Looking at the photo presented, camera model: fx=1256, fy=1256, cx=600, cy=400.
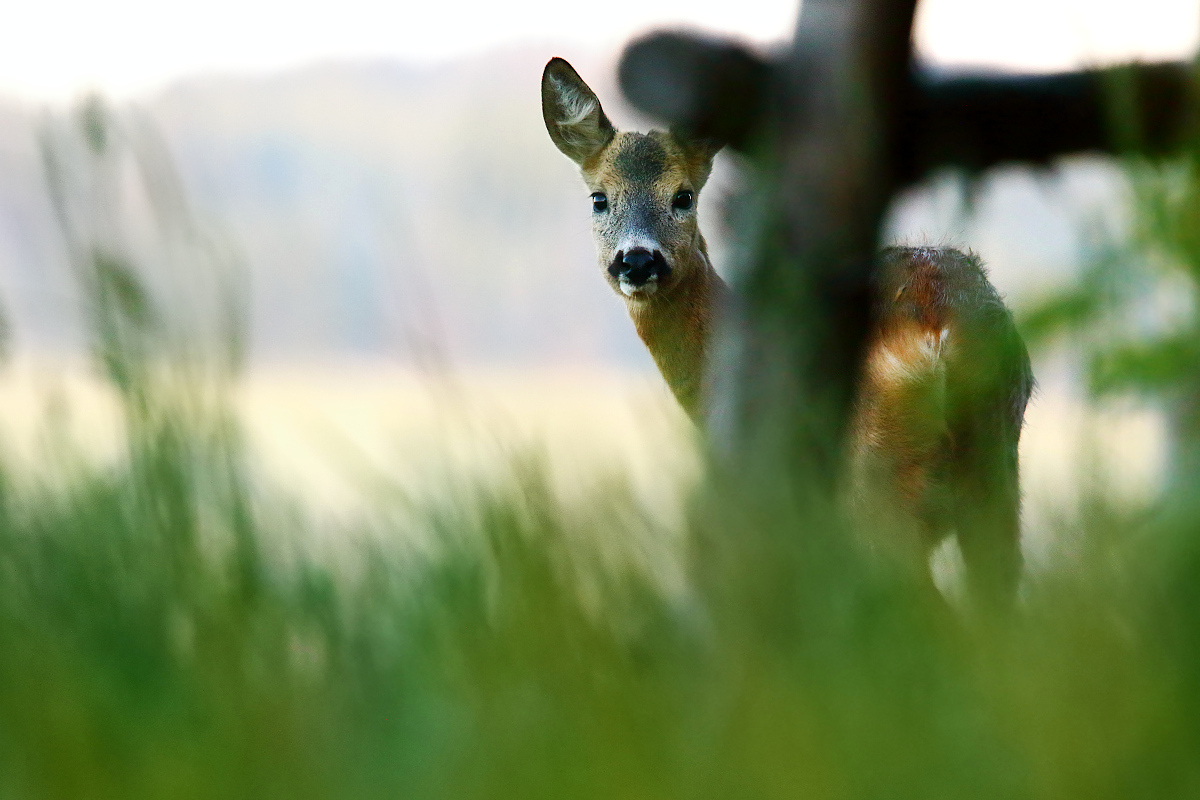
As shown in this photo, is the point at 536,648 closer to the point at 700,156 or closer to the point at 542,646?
the point at 542,646

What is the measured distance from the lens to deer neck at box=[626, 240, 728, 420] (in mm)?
4734

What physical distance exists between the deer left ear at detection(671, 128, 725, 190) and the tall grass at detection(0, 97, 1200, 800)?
3.03 meters

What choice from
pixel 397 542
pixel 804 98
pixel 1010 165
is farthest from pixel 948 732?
pixel 1010 165

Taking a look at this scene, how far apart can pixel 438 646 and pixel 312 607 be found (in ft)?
0.76

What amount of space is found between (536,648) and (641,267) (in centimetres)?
308

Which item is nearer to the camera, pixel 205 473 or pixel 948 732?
pixel 948 732

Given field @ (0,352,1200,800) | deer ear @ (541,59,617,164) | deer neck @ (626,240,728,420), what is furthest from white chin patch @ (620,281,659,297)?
field @ (0,352,1200,800)

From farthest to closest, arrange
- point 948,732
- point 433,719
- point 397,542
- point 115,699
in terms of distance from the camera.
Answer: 1. point 397,542
2. point 115,699
3. point 433,719
4. point 948,732

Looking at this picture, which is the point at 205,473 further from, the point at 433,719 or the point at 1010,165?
the point at 1010,165

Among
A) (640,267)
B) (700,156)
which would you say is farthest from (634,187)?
(640,267)

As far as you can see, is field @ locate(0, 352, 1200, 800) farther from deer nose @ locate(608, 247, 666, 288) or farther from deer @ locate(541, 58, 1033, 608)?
deer nose @ locate(608, 247, 666, 288)

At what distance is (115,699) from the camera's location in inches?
60.8

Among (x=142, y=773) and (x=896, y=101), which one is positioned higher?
(x=896, y=101)

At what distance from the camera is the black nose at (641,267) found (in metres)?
4.46
